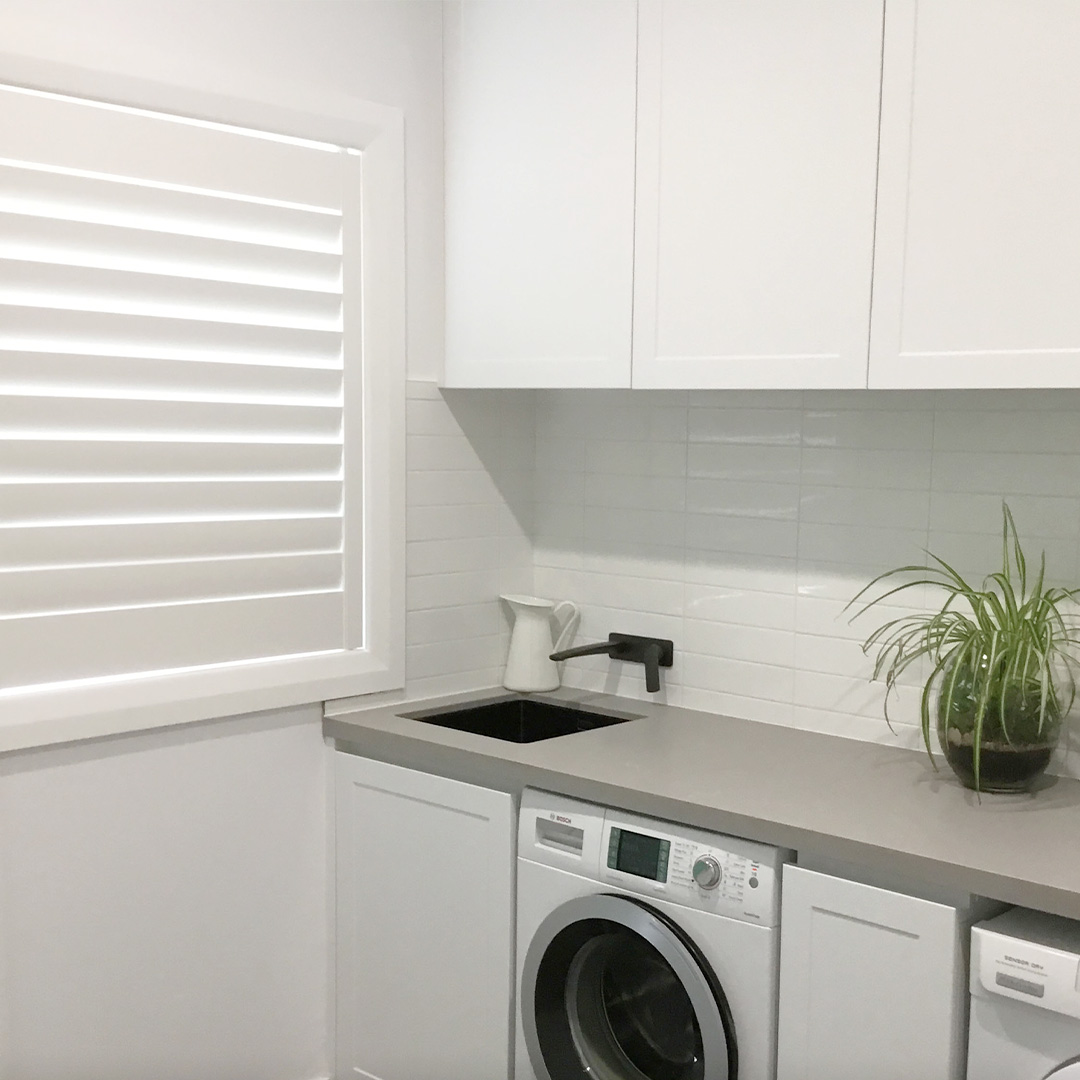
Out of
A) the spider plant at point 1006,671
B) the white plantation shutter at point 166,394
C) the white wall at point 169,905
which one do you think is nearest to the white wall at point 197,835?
the white wall at point 169,905

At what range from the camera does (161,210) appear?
2373 mm

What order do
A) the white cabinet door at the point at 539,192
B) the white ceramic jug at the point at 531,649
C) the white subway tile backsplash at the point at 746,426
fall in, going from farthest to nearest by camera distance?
the white ceramic jug at the point at 531,649 → the white subway tile backsplash at the point at 746,426 → the white cabinet door at the point at 539,192

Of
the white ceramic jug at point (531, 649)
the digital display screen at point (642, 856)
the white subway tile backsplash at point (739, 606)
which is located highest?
the white subway tile backsplash at point (739, 606)

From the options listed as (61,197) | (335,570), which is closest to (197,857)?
(335,570)

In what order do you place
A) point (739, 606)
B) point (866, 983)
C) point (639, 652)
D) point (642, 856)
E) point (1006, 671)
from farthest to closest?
1. point (639, 652)
2. point (739, 606)
3. point (642, 856)
4. point (1006, 671)
5. point (866, 983)

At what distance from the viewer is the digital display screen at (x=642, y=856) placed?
214cm

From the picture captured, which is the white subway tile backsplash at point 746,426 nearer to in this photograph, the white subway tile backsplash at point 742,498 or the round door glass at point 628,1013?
the white subway tile backsplash at point 742,498

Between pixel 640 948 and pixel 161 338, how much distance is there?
57.2 inches

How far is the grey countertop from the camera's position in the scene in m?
1.81

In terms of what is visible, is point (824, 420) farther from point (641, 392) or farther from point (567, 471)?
point (567, 471)

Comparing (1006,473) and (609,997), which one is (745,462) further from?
(609,997)

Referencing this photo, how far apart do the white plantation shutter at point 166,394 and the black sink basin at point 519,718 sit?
1.02 ft

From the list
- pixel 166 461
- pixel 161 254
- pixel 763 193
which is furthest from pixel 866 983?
pixel 161 254

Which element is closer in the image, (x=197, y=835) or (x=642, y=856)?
(x=642, y=856)
